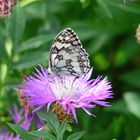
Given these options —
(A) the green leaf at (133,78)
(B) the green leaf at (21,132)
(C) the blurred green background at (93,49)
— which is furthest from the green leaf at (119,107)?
(B) the green leaf at (21,132)

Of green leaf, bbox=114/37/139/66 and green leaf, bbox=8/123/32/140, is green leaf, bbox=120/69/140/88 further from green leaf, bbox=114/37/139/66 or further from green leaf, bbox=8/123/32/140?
green leaf, bbox=8/123/32/140

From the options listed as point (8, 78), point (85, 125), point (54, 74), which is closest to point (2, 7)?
point (54, 74)

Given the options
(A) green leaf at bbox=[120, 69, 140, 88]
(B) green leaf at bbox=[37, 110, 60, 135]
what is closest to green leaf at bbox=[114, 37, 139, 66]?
(A) green leaf at bbox=[120, 69, 140, 88]

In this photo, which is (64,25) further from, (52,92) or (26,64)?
(52,92)

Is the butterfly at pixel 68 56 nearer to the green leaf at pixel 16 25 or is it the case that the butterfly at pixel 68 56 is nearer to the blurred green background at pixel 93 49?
the blurred green background at pixel 93 49

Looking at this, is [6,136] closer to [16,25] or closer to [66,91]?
[66,91]

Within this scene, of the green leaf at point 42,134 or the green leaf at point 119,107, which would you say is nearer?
the green leaf at point 42,134

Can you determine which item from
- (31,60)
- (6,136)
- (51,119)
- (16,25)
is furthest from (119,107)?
(51,119)
